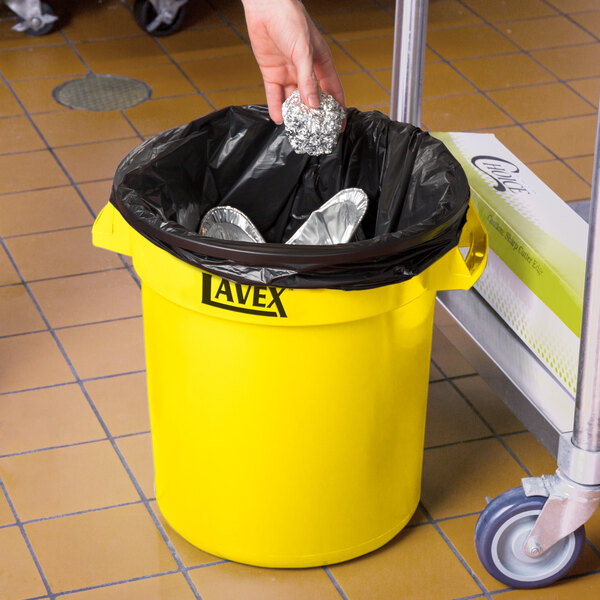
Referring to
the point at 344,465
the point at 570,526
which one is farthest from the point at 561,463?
the point at 344,465

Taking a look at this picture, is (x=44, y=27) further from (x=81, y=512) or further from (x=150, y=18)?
(x=81, y=512)

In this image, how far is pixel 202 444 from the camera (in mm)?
1916

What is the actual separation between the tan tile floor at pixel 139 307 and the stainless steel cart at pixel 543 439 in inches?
3.7

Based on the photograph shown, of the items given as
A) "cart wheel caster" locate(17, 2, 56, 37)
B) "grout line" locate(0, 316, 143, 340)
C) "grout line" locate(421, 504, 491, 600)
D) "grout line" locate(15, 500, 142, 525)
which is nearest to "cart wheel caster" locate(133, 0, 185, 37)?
"cart wheel caster" locate(17, 2, 56, 37)

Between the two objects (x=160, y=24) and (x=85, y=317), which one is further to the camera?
(x=160, y=24)

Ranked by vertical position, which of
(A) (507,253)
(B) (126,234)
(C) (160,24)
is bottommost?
(C) (160,24)

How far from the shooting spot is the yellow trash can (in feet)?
5.75

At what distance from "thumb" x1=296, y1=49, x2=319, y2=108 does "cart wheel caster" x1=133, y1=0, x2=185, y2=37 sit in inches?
95.8

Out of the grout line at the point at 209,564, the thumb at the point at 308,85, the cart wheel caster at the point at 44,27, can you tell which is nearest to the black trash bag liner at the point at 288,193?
the thumb at the point at 308,85

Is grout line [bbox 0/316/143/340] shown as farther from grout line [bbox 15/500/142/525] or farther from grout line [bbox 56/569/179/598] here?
grout line [bbox 56/569/179/598]

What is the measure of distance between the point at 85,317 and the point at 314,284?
4.08 feet

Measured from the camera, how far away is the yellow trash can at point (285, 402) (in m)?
1.75

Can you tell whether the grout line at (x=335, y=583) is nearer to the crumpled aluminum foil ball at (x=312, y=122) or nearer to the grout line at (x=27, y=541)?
the grout line at (x=27, y=541)

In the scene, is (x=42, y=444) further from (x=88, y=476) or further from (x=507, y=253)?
(x=507, y=253)
